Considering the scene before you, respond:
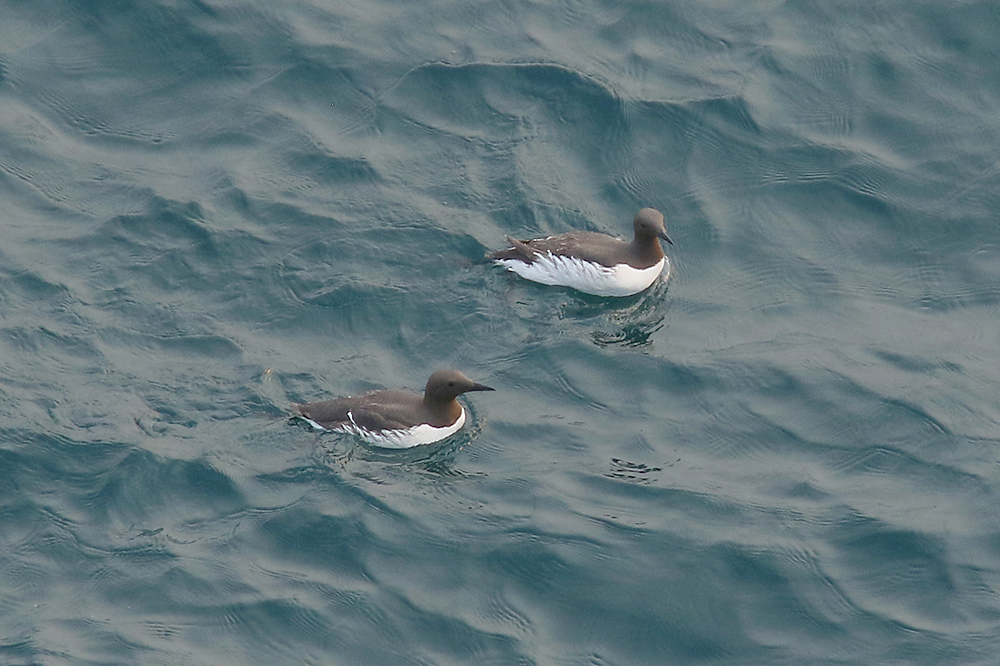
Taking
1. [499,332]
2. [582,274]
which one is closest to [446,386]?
[499,332]

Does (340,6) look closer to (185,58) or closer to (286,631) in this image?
(185,58)

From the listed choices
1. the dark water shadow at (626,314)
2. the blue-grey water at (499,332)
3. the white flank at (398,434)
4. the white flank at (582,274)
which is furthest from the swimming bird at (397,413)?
the white flank at (582,274)

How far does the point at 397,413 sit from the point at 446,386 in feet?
1.94

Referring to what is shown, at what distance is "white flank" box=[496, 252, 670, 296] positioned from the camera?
18125 millimetres

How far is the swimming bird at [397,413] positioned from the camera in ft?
51.4

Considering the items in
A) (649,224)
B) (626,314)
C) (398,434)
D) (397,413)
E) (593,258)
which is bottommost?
(398,434)

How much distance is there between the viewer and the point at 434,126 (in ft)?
64.7

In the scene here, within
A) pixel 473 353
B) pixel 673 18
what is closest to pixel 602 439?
pixel 473 353

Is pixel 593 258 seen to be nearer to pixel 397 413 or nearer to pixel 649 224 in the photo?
pixel 649 224

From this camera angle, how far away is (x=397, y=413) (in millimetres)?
15688

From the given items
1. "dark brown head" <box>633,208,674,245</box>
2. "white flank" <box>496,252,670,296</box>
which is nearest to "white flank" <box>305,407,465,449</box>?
"white flank" <box>496,252,670,296</box>

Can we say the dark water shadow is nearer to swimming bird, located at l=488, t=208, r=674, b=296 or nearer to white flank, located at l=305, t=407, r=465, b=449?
swimming bird, located at l=488, t=208, r=674, b=296

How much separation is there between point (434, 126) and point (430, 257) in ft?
7.97

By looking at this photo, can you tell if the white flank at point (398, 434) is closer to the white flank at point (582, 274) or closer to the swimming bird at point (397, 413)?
the swimming bird at point (397, 413)
